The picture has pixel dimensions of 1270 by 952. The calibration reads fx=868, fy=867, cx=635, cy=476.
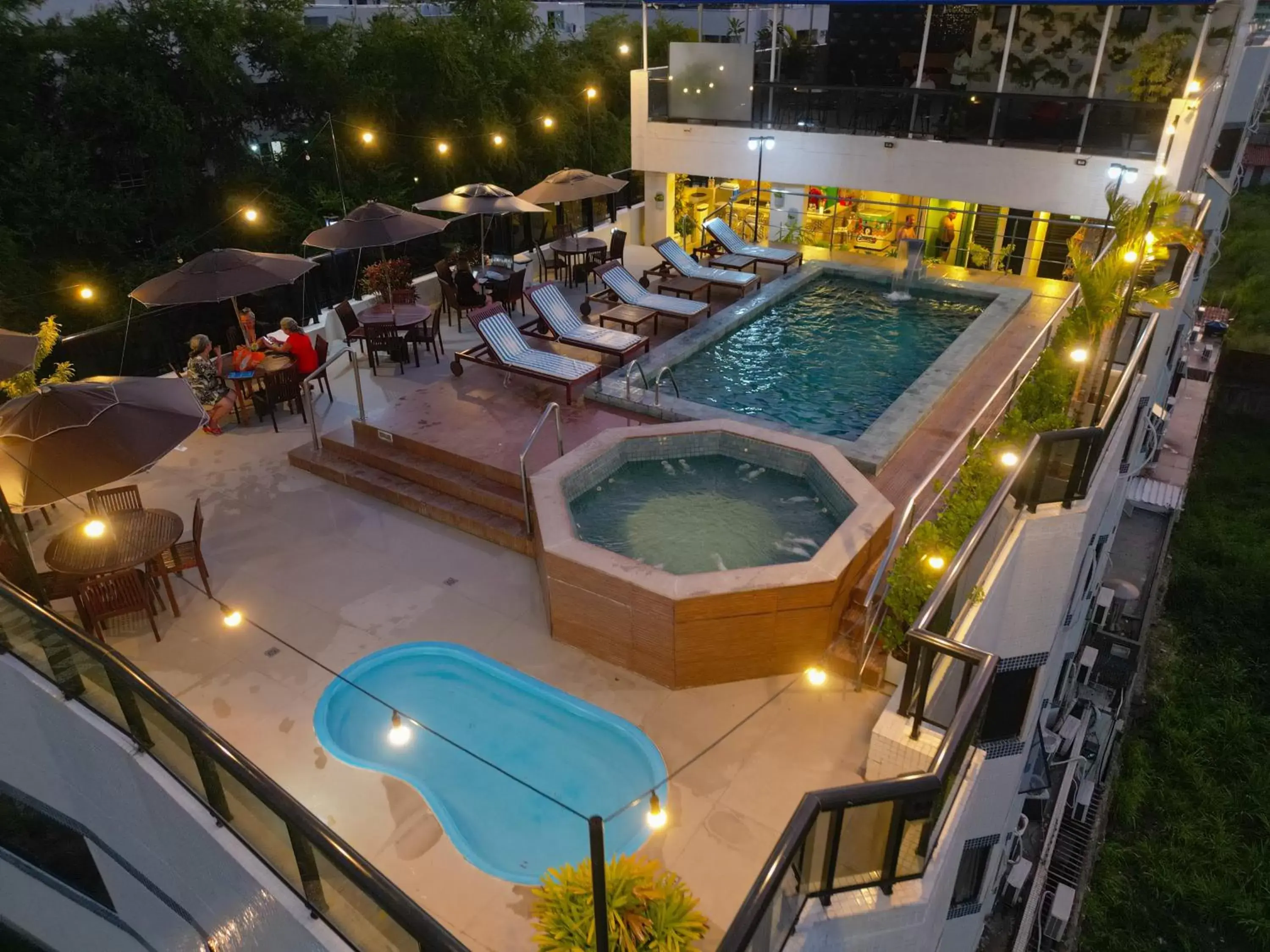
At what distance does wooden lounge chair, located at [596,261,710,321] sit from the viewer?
1205 centimetres

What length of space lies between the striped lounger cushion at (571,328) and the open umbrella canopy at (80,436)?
4.90 m

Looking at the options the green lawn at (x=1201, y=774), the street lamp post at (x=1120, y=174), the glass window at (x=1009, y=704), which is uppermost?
the street lamp post at (x=1120, y=174)

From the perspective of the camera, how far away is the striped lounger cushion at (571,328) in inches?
420

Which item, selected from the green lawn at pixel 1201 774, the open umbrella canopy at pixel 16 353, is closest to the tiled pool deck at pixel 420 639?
the open umbrella canopy at pixel 16 353

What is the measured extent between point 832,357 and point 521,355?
14.3ft

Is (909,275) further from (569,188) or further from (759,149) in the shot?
(569,188)

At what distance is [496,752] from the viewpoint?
596 centimetres

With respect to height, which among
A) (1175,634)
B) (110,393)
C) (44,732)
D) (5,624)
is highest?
(110,393)

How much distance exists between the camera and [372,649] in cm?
674

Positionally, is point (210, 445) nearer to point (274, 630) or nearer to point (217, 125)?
point (274, 630)

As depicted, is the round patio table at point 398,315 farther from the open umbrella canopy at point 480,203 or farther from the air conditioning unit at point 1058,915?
the air conditioning unit at point 1058,915

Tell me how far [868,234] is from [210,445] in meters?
13.7

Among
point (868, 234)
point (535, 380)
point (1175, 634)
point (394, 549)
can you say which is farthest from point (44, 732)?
point (1175, 634)

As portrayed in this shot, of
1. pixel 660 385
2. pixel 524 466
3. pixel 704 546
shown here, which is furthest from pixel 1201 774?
pixel 524 466
